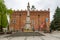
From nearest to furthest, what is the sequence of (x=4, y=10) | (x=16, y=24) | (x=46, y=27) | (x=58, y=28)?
(x=4, y=10) < (x=58, y=28) < (x=46, y=27) < (x=16, y=24)

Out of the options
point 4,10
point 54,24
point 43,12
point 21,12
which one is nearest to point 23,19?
point 21,12

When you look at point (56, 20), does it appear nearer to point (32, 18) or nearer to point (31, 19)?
point (31, 19)

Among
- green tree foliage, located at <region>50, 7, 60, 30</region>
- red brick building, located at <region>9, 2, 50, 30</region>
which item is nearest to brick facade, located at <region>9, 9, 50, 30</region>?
red brick building, located at <region>9, 2, 50, 30</region>

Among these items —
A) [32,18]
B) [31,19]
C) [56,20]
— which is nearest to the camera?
[56,20]

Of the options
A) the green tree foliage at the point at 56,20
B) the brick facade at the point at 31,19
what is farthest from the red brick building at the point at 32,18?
the green tree foliage at the point at 56,20

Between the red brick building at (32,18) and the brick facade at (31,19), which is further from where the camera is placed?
the brick facade at (31,19)

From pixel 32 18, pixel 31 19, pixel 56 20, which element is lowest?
pixel 56 20

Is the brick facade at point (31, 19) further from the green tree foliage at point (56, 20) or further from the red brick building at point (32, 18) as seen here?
the green tree foliage at point (56, 20)

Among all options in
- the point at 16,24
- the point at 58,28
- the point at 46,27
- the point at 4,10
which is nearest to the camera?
the point at 4,10

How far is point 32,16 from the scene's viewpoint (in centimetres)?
9756

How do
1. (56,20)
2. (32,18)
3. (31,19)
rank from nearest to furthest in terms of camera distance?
(56,20) < (31,19) < (32,18)

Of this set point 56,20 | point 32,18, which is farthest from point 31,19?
point 56,20

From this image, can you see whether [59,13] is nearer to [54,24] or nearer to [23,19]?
[54,24]

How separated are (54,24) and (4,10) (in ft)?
99.2
